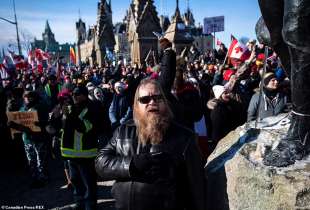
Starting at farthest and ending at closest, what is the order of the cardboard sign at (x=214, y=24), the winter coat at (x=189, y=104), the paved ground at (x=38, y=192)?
the cardboard sign at (x=214, y=24) < the paved ground at (x=38, y=192) < the winter coat at (x=189, y=104)

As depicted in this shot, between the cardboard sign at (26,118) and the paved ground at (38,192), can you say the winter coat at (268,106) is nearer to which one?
the paved ground at (38,192)

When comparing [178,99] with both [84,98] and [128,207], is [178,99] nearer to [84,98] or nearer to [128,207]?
[84,98]

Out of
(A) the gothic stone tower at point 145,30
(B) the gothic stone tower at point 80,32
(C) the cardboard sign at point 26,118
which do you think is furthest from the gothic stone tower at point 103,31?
(C) the cardboard sign at point 26,118

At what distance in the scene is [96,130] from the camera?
500 centimetres

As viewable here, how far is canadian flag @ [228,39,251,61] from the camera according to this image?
8.88 metres

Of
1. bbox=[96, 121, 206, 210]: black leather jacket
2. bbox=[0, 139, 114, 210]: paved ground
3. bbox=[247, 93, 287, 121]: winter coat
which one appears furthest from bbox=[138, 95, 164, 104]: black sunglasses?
bbox=[0, 139, 114, 210]: paved ground

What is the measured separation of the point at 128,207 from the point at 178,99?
219 cm

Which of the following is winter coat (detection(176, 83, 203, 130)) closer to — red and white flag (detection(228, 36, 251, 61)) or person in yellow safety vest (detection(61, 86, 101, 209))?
person in yellow safety vest (detection(61, 86, 101, 209))

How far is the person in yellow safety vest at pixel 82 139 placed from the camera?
4.86 m

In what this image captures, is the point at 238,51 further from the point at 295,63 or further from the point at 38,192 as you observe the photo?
the point at 295,63

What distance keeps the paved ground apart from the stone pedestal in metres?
3.41

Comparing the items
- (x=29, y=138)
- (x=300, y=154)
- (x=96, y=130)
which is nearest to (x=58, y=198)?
(x=29, y=138)

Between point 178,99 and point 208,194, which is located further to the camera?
point 178,99

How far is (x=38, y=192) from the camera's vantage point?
20.5 ft
